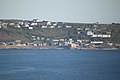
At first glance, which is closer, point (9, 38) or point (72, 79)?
point (72, 79)

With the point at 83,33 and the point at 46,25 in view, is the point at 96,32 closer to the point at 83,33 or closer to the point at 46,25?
the point at 83,33

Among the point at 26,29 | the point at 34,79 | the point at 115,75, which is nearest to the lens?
the point at 34,79

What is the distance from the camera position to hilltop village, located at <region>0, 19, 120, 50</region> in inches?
5669

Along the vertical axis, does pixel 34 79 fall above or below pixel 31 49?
above

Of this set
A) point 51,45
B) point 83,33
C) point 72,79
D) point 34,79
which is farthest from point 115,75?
point 83,33

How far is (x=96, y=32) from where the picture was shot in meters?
158

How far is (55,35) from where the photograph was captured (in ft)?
493

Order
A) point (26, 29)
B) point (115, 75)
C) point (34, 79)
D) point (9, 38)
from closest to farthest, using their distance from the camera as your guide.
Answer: point (34, 79), point (115, 75), point (9, 38), point (26, 29)

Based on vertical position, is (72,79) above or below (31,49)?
above

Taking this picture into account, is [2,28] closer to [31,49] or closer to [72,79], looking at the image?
[31,49]

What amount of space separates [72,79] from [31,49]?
9170 cm

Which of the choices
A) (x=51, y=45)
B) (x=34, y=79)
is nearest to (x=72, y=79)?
(x=34, y=79)

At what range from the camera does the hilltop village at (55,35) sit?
472ft

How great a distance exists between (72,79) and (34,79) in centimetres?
515
